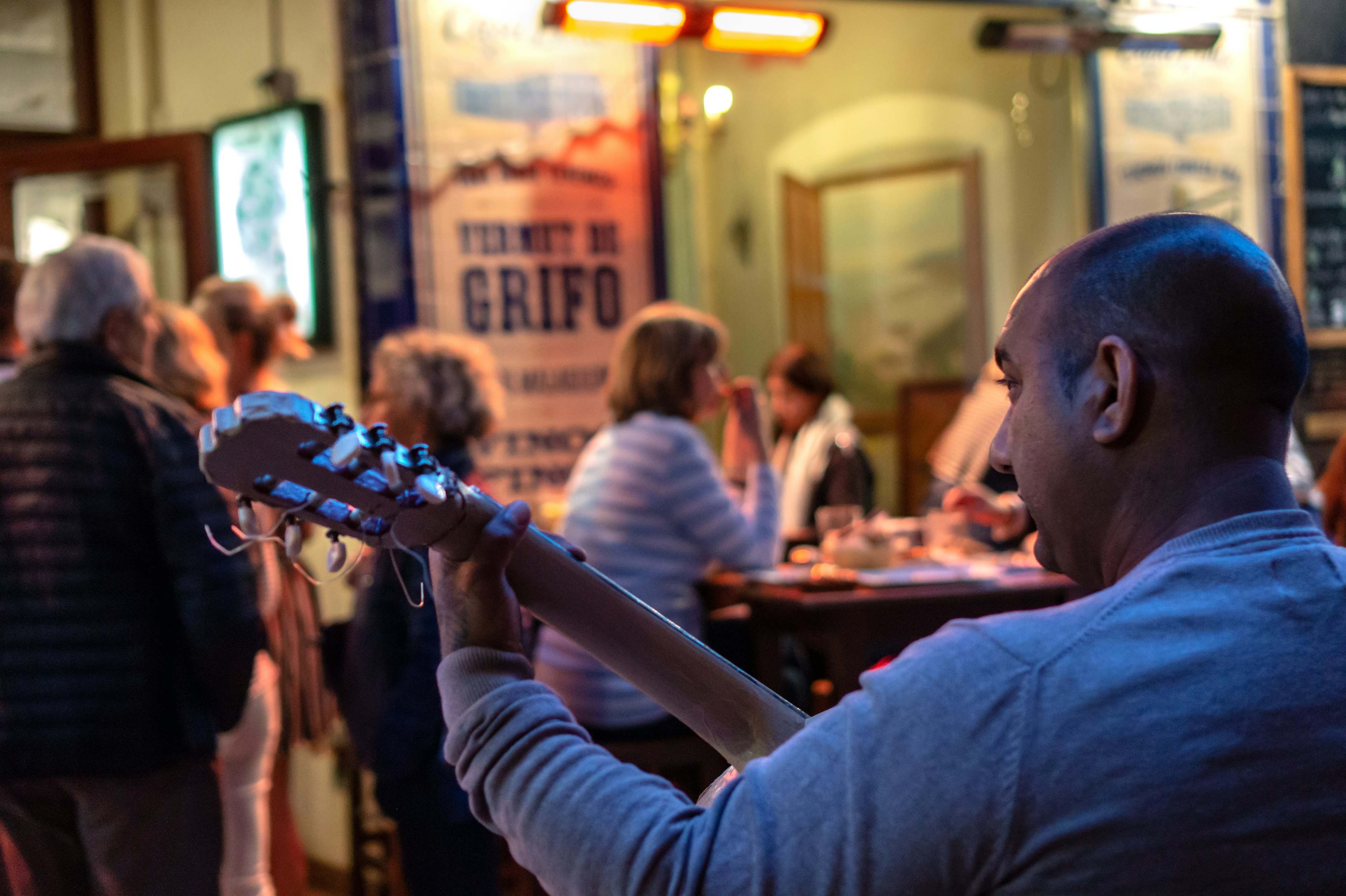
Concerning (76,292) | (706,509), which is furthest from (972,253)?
(76,292)

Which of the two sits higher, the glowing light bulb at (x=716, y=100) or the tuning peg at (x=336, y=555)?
the glowing light bulb at (x=716, y=100)

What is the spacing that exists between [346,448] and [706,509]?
2210 millimetres

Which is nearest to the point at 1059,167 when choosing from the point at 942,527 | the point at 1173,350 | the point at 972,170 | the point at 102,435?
the point at 972,170

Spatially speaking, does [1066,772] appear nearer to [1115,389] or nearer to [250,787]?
[1115,389]

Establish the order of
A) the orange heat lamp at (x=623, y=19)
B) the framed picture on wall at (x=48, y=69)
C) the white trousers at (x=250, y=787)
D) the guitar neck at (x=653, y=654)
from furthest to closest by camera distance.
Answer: the framed picture on wall at (x=48, y=69), the orange heat lamp at (x=623, y=19), the white trousers at (x=250, y=787), the guitar neck at (x=653, y=654)

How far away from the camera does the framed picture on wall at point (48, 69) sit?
198 inches

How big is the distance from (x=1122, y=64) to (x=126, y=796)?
469 cm

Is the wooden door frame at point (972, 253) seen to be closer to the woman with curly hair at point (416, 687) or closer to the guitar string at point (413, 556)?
the woman with curly hair at point (416, 687)

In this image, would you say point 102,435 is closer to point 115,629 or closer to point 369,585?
point 115,629

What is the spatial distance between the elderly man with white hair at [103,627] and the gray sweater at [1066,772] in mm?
1523

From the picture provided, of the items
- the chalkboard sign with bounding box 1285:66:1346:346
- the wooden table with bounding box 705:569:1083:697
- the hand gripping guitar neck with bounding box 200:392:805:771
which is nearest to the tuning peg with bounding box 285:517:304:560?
the hand gripping guitar neck with bounding box 200:392:805:771

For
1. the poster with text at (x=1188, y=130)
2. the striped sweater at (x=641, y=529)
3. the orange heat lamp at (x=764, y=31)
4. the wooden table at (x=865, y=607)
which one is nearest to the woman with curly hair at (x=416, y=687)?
the striped sweater at (x=641, y=529)

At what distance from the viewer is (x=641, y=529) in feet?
10.2

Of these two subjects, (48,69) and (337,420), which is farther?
(48,69)
